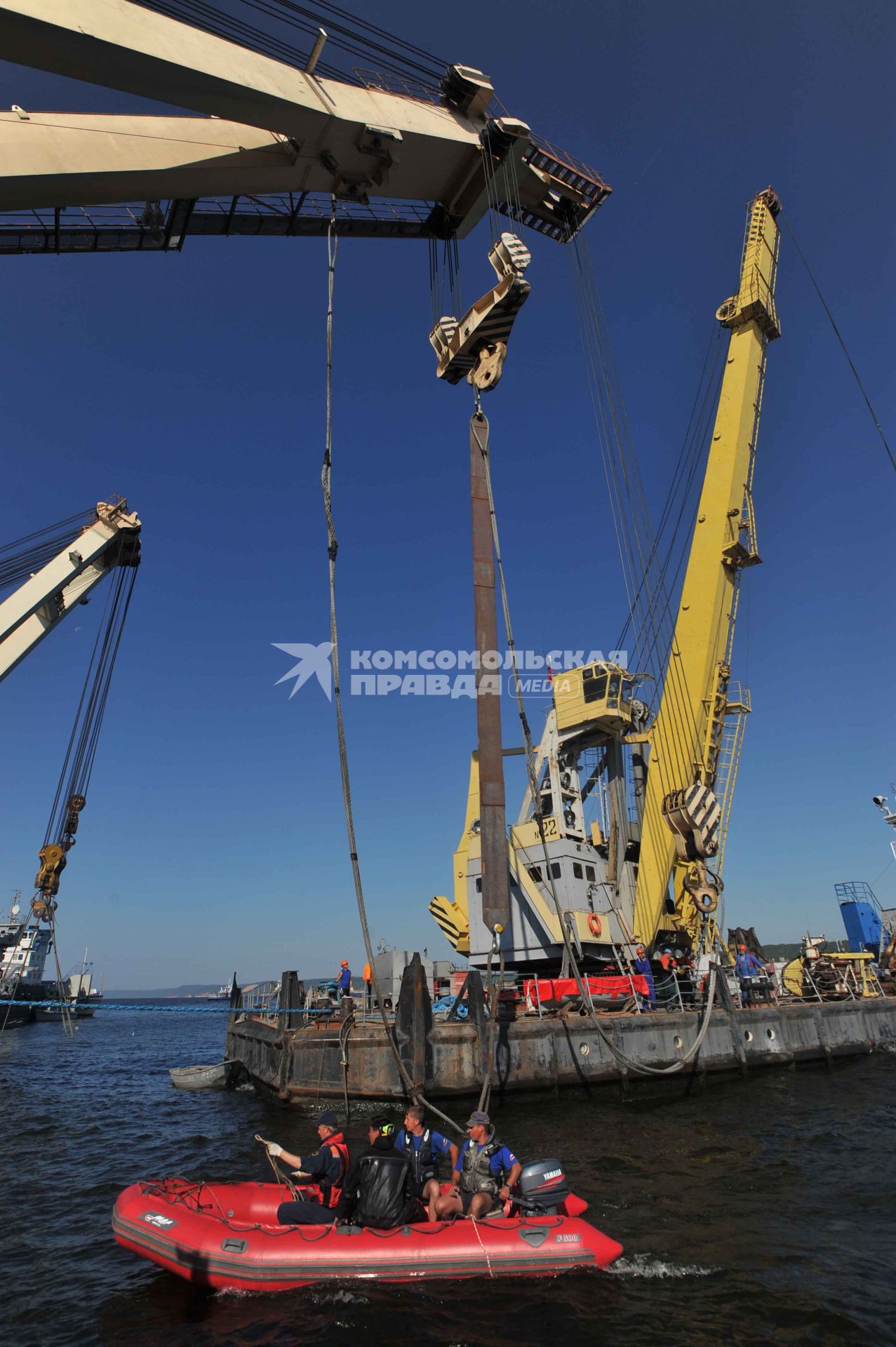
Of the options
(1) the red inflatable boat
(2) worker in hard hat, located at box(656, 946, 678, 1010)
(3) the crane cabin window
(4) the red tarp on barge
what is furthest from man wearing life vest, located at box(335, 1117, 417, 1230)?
(3) the crane cabin window

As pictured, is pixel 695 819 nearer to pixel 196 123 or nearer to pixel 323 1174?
pixel 323 1174

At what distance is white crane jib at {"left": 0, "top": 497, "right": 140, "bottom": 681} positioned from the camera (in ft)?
77.6

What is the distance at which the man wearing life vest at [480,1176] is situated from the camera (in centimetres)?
867

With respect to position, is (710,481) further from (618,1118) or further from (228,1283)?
(228,1283)

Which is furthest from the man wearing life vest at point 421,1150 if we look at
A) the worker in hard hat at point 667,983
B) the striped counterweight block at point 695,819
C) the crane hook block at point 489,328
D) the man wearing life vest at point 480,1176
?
the striped counterweight block at point 695,819

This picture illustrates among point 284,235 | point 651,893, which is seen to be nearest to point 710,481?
point 651,893

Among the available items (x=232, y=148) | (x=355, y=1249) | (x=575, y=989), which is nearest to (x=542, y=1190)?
(x=355, y=1249)

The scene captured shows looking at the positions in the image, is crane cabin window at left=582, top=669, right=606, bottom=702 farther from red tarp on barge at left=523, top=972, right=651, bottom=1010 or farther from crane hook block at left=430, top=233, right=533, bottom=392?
crane hook block at left=430, top=233, right=533, bottom=392

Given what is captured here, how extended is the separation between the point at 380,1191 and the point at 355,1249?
1.93ft

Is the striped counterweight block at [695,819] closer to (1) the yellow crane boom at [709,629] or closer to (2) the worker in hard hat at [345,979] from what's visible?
(1) the yellow crane boom at [709,629]

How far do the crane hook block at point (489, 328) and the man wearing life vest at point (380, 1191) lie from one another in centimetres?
1290

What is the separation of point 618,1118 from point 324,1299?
10.5m

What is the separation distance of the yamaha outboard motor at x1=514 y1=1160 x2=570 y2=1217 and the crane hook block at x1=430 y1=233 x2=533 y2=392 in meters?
13.0

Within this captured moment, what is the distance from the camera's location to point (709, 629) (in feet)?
86.9
